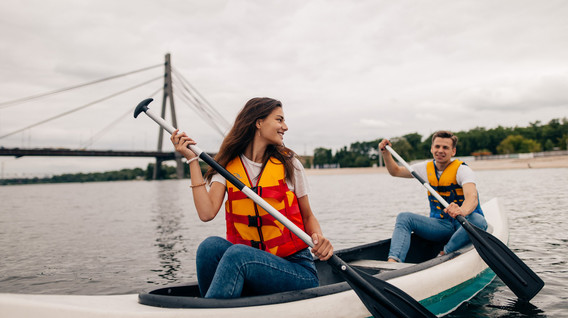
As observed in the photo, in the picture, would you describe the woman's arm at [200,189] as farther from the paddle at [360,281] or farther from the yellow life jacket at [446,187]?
the yellow life jacket at [446,187]

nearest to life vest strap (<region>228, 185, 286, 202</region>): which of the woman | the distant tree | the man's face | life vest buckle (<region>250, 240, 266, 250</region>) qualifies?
the woman

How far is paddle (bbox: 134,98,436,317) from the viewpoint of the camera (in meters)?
2.24

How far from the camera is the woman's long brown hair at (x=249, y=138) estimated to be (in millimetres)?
2395

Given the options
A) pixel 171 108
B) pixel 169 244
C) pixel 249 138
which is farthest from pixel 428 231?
pixel 171 108

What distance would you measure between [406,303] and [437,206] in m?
1.90

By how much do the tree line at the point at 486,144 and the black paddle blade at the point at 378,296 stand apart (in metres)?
69.2

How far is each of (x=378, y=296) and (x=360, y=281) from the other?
165 mm

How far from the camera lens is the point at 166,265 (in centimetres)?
653

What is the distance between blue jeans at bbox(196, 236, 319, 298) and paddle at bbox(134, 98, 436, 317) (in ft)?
0.54

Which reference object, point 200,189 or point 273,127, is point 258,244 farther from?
point 273,127

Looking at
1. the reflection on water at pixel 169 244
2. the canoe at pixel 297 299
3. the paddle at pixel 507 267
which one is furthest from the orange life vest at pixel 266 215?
the reflection on water at pixel 169 244

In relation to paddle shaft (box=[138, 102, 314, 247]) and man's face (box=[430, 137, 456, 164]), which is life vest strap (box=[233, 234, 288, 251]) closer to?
paddle shaft (box=[138, 102, 314, 247])

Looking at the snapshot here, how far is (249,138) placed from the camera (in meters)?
2.46

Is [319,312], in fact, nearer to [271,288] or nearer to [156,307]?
[271,288]
